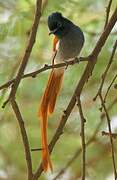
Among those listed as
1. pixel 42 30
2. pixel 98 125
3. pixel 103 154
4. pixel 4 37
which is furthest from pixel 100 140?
pixel 4 37

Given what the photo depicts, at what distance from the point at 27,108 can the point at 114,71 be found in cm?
41

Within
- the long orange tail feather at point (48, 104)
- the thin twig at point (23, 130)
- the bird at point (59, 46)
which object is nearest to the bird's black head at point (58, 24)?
the bird at point (59, 46)

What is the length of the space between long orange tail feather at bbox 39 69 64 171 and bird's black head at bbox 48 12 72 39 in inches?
5.2

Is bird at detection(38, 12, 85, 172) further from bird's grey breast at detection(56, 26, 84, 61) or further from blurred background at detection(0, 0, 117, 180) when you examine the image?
blurred background at detection(0, 0, 117, 180)

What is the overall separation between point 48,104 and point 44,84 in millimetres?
545

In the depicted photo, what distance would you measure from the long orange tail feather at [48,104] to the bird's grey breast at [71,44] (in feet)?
0.26

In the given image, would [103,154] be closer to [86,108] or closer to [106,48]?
[86,108]

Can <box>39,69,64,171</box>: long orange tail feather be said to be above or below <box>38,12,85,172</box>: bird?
below

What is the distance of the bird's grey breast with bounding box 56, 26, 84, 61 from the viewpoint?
1.71m

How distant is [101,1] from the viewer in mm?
1994

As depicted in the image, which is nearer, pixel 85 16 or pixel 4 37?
pixel 4 37

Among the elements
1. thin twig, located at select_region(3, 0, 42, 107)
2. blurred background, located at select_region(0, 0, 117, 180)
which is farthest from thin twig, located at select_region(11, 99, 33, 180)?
blurred background, located at select_region(0, 0, 117, 180)

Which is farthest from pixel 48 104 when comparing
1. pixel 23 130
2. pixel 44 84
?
pixel 44 84

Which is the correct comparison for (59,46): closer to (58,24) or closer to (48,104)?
(58,24)
